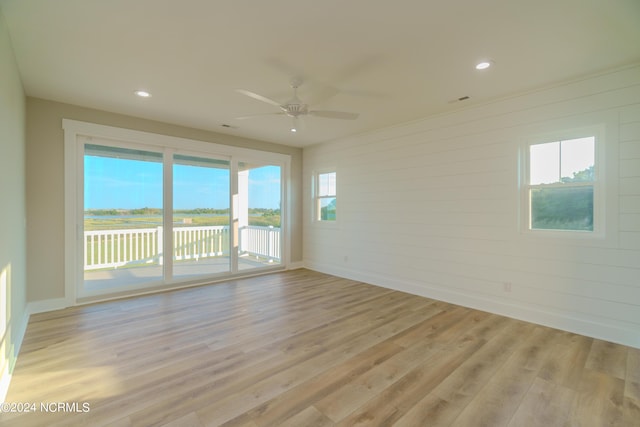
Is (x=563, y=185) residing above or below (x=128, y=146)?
below

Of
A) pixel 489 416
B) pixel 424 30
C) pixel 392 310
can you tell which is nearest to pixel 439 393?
pixel 489 416

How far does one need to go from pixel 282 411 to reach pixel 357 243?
3.73 m

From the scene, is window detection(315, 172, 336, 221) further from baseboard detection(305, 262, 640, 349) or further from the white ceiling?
the white ceiling

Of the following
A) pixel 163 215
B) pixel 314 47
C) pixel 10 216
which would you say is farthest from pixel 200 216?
pixel 314 47

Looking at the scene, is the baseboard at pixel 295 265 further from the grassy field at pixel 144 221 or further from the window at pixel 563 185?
the window at pixel 563 185

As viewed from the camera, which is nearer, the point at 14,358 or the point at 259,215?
the point at 14,358

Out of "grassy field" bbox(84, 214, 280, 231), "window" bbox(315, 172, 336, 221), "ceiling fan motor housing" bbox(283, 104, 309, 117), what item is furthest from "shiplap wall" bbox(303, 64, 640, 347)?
"grassy field" bbox(84, 214, 280, 231)

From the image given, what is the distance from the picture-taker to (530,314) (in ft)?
11.1

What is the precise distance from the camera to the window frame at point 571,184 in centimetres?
297

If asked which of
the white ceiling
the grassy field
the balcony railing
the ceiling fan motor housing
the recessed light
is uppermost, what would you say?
the recessed light

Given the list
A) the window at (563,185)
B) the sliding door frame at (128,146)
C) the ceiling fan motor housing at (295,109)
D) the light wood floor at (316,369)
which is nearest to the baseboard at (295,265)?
the sliding door frame at (128,146)

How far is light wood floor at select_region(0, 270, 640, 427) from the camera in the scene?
1.85 metres

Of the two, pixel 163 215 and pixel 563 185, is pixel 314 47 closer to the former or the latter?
pixel 563 185

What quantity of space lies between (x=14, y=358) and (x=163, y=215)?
256 centimetres
